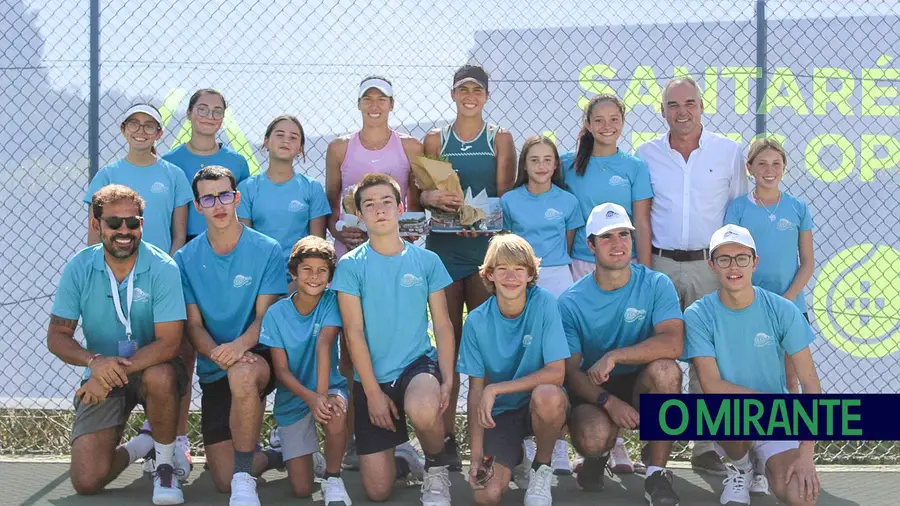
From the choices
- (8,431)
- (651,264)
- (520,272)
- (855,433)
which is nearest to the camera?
(520,272)

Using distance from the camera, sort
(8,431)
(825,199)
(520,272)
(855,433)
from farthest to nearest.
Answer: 1. (825,199)
2. (8,431)
3. (855,433)
4. (520,272)

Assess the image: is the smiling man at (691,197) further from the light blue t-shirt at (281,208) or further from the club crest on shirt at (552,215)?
the light blue t-shirt at (281,208)

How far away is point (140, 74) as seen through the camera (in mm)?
5527

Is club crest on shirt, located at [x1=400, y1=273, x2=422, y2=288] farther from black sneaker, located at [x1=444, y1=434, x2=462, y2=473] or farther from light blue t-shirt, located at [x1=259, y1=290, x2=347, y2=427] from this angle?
black sneaker, located at [x1=444, y1=434, x2=462, y2=473]

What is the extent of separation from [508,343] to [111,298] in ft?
5.91

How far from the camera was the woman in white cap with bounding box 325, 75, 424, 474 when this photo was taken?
4.73m

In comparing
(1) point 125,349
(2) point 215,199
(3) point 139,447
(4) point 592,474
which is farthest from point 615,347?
(3) point 139,447

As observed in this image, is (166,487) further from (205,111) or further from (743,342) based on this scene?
(743,342)

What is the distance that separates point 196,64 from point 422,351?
2.52 metres

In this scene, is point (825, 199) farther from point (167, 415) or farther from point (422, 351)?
point (167, 415)

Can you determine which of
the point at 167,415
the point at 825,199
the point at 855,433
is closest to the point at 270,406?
the point at 167,415

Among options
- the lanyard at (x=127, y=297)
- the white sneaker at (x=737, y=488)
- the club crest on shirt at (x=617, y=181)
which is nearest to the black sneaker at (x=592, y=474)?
the white sneaker at (x=737, y=488)

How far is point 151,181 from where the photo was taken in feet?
15.3

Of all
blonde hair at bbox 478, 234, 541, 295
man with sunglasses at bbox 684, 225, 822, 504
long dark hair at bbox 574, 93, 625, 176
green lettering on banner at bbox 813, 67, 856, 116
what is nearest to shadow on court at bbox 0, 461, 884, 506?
man with sunglasses at bbox 684, 225, 822, 504
